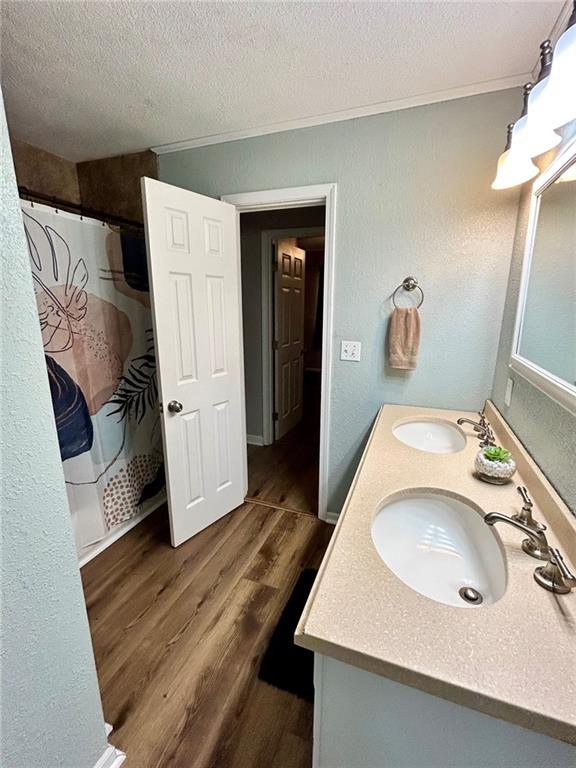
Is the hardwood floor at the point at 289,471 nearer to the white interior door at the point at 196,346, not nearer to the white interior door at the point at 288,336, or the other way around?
the white interior door at the point at 288,336

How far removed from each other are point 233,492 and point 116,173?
91.1 inches

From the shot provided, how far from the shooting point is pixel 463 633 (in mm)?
610

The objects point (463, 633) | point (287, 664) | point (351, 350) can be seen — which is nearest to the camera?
point (463, 633)

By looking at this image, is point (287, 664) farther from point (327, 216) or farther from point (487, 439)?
point (327, 216)

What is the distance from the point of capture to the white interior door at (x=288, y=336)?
3.29 metres

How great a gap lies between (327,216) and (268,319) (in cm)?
146

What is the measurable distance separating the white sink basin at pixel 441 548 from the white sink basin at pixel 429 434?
0.57 meters

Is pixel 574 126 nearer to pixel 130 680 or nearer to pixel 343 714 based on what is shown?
pixel 343 714

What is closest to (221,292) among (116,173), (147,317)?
(147,317)

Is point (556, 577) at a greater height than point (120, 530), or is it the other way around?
point (556, 577)

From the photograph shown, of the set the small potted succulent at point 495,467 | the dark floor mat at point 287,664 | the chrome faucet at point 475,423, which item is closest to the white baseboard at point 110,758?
the dark floor mat at point 287,664

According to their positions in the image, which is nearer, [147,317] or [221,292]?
[221,292]

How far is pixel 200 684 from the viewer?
1284 mm

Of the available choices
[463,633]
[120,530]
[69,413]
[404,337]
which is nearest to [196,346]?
[69,413]
